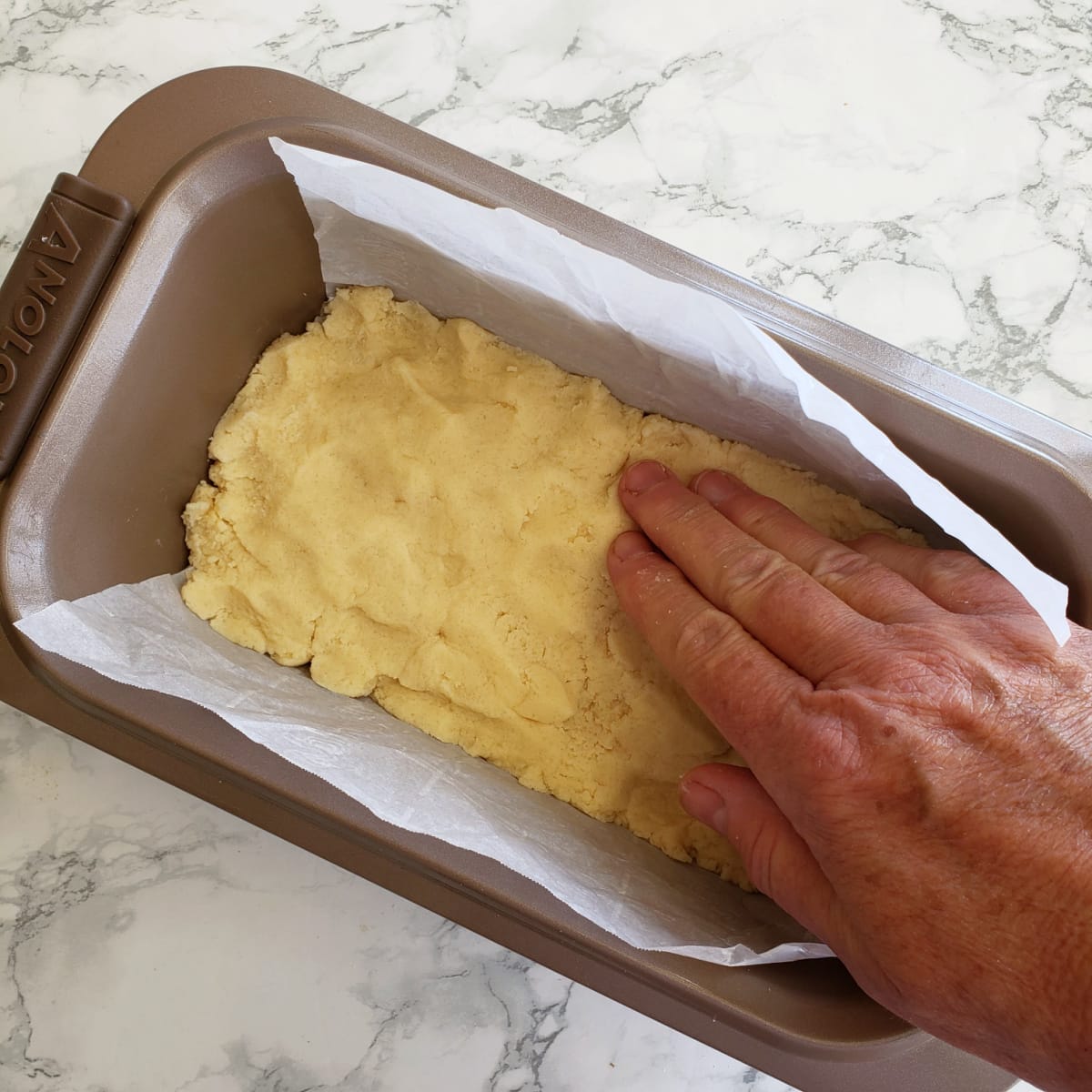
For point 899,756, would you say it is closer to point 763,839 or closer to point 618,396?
point 763,839

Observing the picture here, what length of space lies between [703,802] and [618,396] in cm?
32

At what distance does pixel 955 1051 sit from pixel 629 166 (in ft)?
2.36

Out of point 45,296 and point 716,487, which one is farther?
point 716,487

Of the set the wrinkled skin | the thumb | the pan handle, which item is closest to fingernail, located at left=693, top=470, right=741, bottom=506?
the wrinkled skin

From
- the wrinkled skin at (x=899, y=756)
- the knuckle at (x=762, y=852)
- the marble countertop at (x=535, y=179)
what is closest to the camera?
the wrinkled skin at (x=899, y=756)

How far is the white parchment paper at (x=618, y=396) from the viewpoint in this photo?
58 centimetres

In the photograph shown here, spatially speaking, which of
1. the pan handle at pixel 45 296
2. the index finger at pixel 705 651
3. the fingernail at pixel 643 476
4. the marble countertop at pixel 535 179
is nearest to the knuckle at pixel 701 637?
the index finger at pixel 705 651

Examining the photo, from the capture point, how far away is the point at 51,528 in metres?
0.61

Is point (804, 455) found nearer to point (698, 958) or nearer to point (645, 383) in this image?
point (645, 383)

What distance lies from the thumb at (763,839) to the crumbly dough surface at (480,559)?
4 centimetres

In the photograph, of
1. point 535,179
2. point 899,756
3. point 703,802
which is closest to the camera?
point 899,756

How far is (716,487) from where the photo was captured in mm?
696

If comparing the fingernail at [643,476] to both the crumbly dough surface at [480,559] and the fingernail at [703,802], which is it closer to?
the crumbly dough surface at [480,559]

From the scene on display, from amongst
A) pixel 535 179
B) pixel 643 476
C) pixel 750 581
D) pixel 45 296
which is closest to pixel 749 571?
pixel 750 581
